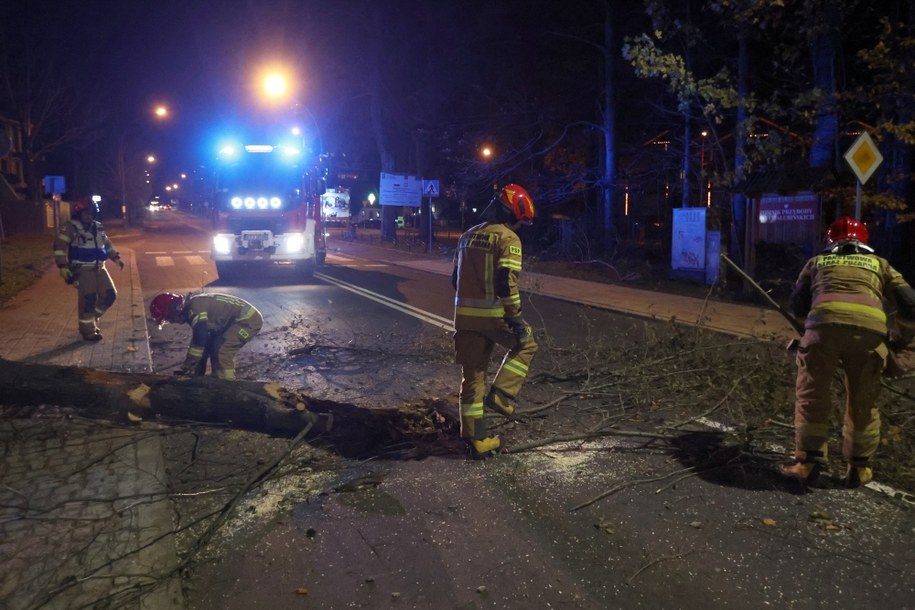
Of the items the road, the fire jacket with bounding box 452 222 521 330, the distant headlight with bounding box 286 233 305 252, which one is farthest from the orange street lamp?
the fire jacket with bounding box 452 222 521 330

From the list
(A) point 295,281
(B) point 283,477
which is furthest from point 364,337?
(A) point 295,281

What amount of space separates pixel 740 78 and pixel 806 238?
153 inches

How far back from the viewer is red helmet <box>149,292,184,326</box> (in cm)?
640

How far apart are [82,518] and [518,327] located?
287cm

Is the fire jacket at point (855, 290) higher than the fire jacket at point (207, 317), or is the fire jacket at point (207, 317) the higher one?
the fire jacket at point (855, 290)

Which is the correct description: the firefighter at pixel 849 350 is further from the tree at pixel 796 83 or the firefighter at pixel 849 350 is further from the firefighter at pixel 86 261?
the firefighter at pixel 86 261

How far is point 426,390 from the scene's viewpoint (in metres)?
7.18

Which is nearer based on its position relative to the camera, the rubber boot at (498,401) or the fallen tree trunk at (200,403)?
the rubber boot at (498,401)

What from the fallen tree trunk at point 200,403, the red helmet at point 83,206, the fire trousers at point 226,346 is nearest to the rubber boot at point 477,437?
the fallen tree trunk at point 200,403

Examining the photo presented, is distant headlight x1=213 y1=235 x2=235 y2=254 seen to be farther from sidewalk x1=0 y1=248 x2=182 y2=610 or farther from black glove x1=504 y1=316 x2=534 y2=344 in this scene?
black glove x1=504 y1=316 x2=534 y2=344

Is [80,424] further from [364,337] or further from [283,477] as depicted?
[364,337]

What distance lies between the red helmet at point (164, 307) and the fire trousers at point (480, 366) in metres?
2.87

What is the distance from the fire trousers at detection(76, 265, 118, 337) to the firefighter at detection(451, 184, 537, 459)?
20.3ft

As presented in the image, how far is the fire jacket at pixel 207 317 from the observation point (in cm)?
660
